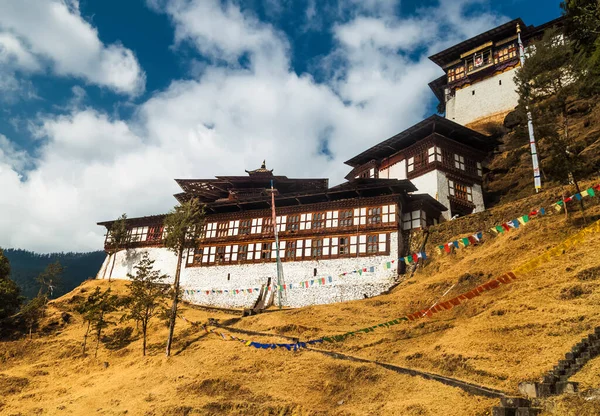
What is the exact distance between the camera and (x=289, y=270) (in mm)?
41531

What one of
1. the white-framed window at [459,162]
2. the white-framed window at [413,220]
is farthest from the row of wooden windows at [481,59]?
the white-framed window at [413,220]

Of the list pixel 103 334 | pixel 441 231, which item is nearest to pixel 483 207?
pixel 441 231

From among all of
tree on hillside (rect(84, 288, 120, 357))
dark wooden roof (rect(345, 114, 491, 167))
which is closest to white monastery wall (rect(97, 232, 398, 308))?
tree on hillside (rect(84, 288, 120, 357))

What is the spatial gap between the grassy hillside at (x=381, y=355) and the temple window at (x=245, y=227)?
44.9 feet

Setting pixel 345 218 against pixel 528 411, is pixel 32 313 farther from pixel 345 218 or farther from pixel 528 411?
pixel 528 411

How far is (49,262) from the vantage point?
16512 cm

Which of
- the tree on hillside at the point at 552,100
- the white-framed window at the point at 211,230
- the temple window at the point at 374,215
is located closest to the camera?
the tree on hillside at the point at 552,100

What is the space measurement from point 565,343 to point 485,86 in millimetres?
51541

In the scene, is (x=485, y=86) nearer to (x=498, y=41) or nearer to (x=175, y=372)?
(x=498, y=41)

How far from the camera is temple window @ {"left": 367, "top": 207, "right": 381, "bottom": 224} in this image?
1572 inches

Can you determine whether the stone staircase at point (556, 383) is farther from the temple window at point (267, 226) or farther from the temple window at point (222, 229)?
the temple window at point (222, 229)

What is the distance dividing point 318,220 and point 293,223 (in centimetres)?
270

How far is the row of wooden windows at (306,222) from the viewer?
40125mm

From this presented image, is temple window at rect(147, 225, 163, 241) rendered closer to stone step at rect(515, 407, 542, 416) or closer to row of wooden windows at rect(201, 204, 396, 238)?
row of wooden windows at rect(201, 204, 396, 238)
